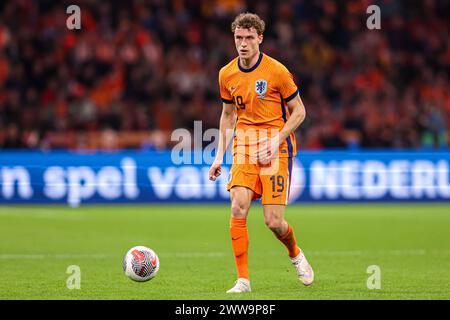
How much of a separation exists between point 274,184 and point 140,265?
1.41m

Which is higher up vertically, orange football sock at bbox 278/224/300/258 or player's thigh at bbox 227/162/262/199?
player's thigh at bbox 227/162/262/199

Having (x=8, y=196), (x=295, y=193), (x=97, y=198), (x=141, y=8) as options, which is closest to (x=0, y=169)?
(x=8, y=196)

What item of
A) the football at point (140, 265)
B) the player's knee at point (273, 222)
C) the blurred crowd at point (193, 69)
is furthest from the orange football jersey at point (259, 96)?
the blurred crowd at point (193, 69)

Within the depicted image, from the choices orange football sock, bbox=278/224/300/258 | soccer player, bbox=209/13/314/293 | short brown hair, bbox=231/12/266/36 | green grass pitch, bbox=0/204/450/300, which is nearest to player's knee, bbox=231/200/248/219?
soccer player, bbox=209/13/314/293

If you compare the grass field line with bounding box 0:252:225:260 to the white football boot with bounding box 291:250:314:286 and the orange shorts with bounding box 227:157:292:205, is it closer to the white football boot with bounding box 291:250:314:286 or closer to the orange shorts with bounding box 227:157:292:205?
the white football boot with bounding box 291:250:314:286

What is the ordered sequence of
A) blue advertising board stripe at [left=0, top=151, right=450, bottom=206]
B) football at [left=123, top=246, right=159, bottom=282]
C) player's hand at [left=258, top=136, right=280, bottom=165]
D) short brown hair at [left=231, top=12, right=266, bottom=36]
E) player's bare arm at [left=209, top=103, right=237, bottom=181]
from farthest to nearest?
blue advertising board stripe at [left=0, top=151, right=450, bottom=206], player's bare arm at [left=209, top=103, right=237, bottom=181], football at [left=123, top=246, right=159, bottom=282], player's hand at [left=258, top=136, right=280, bottom=165], short brown hair at [left=231, top=12, right=266, bottom=36]

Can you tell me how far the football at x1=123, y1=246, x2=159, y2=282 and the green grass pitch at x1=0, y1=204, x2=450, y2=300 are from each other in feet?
0.37

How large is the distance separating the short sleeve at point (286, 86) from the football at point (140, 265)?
6.15 feet

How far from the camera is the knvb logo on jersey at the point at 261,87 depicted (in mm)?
8523

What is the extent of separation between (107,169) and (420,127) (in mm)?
7690

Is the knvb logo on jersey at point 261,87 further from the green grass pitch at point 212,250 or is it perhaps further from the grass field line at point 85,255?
the grass field line at point 85,255

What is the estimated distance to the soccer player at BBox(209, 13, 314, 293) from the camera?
8391mm

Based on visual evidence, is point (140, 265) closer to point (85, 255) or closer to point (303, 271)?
point (303, 271)

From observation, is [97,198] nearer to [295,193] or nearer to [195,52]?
[295,193]
